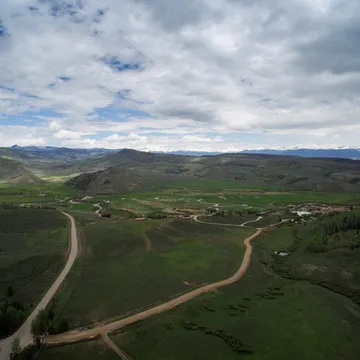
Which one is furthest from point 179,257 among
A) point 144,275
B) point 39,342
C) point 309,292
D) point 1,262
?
point 39,342

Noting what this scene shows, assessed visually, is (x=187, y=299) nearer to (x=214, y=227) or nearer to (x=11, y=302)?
(x=11, y=302)

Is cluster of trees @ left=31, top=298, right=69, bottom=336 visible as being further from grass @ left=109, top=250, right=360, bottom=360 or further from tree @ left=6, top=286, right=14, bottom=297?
tree @ left=6, top=286, right=14, bottom=297

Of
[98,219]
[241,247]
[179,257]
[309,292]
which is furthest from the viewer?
[98,219]

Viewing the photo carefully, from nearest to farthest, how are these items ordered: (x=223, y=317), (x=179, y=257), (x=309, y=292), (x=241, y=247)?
(x=223, y=317) → (x=309, y=292) → (x=179, y=257) → (x=241, y=247)

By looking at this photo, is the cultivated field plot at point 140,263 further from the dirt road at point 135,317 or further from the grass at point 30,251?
the grass at point 30,251

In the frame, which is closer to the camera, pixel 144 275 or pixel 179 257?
pixel 144 275

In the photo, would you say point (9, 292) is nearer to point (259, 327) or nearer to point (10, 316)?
point (10, 316)

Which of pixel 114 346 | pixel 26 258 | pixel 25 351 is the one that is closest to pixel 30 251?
pixel 26 258
